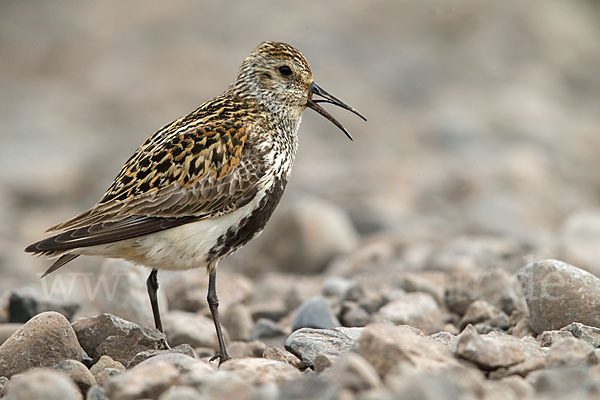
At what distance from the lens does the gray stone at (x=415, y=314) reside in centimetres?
702

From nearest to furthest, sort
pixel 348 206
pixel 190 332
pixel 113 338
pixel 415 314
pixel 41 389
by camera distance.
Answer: pixel 41 389, pixel 113 338, pixel 415 314, pixel 190 332, pixel 348 206

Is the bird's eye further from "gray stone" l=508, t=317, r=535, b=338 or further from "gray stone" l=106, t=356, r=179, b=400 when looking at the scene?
"gray stone" l=106, t=356, r=179, b=400

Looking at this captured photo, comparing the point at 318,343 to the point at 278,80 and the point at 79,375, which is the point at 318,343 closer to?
the point at 79,375

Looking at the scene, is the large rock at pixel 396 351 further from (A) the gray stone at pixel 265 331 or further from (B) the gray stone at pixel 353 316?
(A) the gray stone at pixel 265 331

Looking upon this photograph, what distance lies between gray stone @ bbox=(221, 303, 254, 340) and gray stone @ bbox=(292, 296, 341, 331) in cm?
57

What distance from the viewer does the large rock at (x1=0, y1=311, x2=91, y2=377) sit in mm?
5672

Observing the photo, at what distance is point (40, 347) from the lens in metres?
5.71

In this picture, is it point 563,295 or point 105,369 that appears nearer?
point 105,369

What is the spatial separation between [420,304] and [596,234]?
3.59 m

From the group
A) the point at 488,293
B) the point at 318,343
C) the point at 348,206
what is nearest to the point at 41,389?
the point at 318,343

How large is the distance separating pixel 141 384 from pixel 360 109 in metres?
16.7

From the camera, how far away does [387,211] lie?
520 inches

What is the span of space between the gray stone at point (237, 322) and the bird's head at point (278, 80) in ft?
6.24

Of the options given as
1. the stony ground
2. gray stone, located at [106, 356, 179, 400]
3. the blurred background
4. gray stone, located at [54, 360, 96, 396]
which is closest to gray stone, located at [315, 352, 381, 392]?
the stony ground
